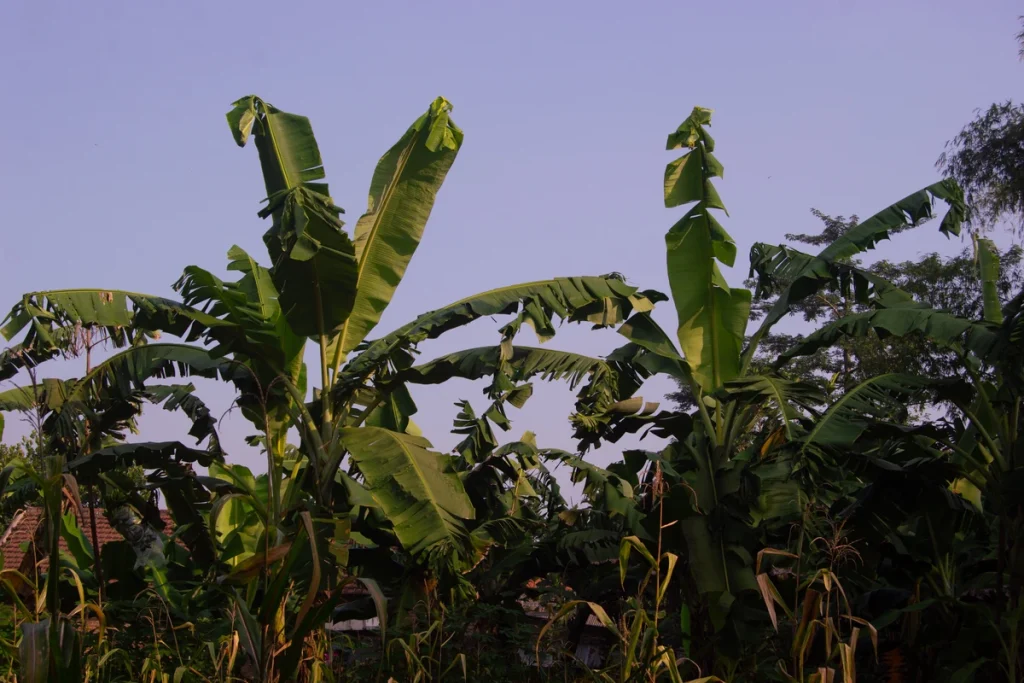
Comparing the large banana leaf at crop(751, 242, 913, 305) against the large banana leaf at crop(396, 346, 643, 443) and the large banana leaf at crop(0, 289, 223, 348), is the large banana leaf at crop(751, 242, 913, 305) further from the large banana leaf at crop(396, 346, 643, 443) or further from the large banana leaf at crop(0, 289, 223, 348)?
the large banana leaf at crop(0, 289, 223, 348)

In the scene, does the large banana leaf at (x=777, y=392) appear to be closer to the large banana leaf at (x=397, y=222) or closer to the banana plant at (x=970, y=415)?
the banana plant at (x=970, y=415)

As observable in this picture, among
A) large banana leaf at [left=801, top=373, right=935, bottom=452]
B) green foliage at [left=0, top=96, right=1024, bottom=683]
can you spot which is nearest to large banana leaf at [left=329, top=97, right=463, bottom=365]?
green foliage at [left=0, top=96, right=1024, bottom=683]

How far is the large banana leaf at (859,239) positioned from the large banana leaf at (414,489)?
8.53 ft

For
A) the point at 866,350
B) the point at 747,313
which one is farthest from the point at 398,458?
the point at 866,350

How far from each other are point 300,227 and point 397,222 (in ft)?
4.60

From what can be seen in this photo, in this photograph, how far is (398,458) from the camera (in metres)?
6.39

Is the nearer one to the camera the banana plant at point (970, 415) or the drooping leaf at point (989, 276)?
the banana plant at point (970, 415)

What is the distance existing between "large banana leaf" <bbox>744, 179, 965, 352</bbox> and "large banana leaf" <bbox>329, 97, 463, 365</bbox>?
8.90 ft

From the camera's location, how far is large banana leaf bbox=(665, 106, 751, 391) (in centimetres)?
750

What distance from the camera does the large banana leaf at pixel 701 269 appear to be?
750 centimetres

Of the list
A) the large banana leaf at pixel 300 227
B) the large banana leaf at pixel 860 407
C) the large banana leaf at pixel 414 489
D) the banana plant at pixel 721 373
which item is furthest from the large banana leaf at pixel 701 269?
the large banana leaf at pixel 300 227

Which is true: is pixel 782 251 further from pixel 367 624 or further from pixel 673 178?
pixel 367 624

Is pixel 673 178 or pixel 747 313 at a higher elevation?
pixel 673 178

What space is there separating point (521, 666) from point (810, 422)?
7.91 ft
